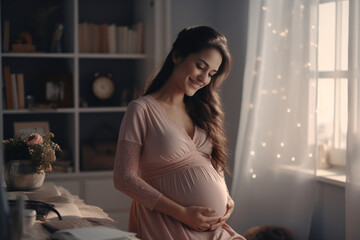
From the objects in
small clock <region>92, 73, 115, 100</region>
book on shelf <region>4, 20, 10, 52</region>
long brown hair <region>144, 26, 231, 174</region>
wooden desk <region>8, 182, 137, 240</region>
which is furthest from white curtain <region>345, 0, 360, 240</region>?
book on shelf <region>4, 20, 10, 52</region>

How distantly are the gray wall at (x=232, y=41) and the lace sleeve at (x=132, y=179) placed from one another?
1.36 m

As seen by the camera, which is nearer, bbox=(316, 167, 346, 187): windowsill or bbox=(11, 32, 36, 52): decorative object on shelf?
bbox=(316, 167, 346, 187): windowsill

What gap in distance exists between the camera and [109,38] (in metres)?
3.67

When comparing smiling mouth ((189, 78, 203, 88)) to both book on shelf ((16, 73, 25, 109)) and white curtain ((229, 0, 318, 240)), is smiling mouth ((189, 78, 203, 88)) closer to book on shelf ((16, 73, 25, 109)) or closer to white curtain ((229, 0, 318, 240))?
white curtain ((229, 0, 318, 240))

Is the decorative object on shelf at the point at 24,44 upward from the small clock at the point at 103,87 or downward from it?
upward

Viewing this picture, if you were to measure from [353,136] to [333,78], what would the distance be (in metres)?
0.51

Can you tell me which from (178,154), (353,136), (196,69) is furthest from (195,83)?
(353,136)

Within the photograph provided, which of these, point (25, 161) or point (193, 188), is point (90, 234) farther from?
point (25, 161)

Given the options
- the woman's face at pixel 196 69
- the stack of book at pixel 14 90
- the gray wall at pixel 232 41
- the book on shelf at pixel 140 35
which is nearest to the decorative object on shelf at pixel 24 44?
the stack of book at pixel 14 90

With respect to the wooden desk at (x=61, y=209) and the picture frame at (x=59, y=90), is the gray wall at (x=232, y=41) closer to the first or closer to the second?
the picture frame at (x=59, y=90)

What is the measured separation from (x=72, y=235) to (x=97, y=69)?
2.68m

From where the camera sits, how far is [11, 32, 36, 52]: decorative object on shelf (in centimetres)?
350

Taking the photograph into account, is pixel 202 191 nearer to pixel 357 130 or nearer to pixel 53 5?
pixel 357 130

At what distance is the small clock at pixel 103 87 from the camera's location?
3.78 meters
